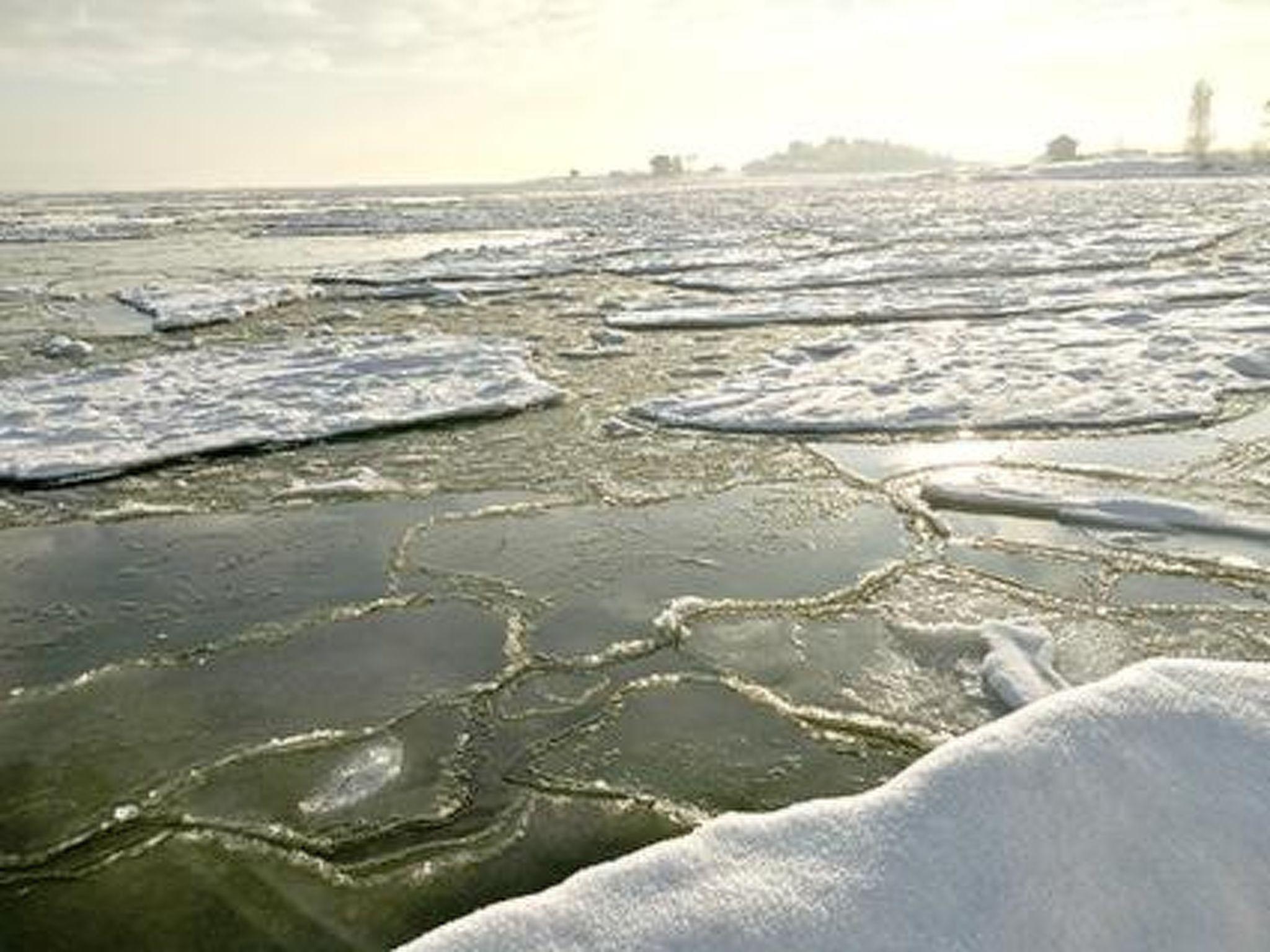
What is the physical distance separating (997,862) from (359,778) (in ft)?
5.70

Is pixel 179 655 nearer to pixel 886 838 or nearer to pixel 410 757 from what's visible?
pixel 410 757

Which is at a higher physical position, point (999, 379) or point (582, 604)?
point (999, 379)

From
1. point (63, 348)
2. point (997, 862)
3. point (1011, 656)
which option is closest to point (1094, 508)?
point (1011, 656)

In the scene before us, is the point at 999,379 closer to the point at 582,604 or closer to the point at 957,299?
the point at 957,299

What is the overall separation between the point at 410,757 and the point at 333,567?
1.65 meters

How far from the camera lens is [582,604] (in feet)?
13.2

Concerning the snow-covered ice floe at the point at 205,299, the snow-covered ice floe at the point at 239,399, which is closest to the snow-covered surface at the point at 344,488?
the snow-covered ice floe at the point at 239,399

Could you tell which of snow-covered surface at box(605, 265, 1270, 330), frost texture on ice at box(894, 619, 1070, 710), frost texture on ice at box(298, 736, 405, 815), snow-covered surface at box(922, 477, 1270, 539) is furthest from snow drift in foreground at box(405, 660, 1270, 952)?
snow-covered surface at box(605, 265, 1270, 330)

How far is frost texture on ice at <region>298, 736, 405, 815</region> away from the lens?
110 inches

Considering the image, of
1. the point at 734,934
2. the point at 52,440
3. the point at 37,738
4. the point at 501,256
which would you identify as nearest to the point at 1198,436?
the point at 734,934

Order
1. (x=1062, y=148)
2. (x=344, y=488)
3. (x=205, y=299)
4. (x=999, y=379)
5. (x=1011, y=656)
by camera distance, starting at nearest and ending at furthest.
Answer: (x=1011, y=656) → (x=344, y=488) → (x=999, y=379) → (x=205, y=299) → (x=1062, y=148)

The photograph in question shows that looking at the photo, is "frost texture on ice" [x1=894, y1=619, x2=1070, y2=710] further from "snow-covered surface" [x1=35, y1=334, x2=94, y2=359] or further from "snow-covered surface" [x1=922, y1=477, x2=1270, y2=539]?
"snow-covered surface" [x1=35, y1=334, x2=94, y2=359]

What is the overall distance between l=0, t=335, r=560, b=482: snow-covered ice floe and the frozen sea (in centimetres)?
5

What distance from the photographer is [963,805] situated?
2023 millimetres
